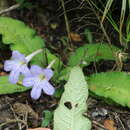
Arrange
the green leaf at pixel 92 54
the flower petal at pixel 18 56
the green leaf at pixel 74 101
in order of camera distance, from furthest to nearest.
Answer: the green leaf at pixel 92 54 < the flower petal at pixel 18 56 < the green leaf at pixel 74 101

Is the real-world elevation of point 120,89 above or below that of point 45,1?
below

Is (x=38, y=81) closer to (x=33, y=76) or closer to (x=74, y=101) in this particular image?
(x=33, y=76)

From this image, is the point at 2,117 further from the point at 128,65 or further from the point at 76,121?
the point at 128,65

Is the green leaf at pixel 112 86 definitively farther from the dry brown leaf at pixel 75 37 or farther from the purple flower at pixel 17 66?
the dry brown leaf at pixel 75 37

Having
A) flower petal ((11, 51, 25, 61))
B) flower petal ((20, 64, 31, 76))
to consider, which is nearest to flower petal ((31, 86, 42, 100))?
flower petal ((20, 64, 31, 76))

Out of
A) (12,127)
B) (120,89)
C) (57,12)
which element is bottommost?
(12,127)

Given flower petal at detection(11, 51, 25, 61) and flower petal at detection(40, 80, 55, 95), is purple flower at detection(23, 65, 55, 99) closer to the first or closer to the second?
flower petal at detection(40, 80, 55, 95)

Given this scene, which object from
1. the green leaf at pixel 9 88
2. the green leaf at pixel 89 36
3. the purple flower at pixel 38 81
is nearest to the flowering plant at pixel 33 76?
the purple flower at pixel 38 81

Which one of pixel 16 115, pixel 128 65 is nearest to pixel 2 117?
pixel 16 115

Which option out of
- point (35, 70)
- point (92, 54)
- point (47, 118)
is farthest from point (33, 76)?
point (92, 54)
